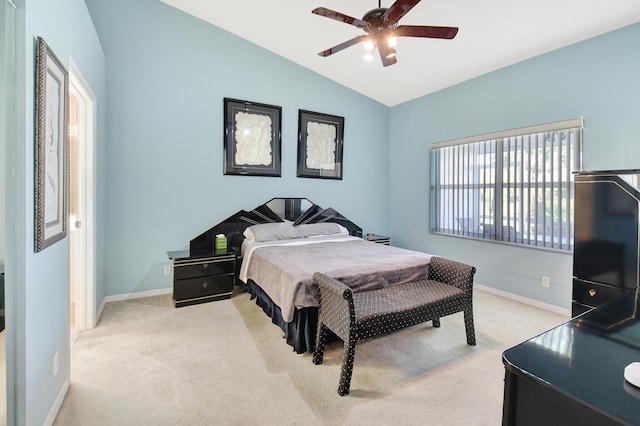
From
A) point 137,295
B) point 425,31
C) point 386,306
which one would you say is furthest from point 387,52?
point 137,295

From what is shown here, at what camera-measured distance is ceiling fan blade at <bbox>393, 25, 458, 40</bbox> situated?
7.41ft

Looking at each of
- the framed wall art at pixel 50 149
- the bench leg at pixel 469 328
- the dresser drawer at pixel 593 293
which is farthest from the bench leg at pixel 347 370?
the dresser drawer at pixel 593 293

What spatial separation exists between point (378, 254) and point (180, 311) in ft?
7.28

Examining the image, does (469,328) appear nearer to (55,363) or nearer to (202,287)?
(202,287)

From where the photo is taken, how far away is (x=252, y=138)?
4.25 meters

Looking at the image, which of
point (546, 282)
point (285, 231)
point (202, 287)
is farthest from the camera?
point (285, 231)

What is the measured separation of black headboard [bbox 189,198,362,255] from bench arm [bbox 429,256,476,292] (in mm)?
2161

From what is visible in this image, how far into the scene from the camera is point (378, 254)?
326cm

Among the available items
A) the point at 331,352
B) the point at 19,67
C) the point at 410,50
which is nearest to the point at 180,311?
the point at 331,352

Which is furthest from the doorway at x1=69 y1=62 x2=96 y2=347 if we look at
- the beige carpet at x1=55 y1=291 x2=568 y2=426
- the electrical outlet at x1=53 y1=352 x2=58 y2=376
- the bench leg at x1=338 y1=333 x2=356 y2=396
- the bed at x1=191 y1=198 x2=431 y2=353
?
the bench leg at x1=338 y1=333 x2=356 y2=396

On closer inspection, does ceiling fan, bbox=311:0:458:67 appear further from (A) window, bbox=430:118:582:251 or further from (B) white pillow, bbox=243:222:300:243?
(B) white pillow, bbox=243:222:300:243

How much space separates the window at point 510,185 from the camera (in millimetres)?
3285

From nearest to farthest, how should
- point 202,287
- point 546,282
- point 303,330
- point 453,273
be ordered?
1. point 303,330
2. point 453,273
3. point 546,282
4. point 202,287

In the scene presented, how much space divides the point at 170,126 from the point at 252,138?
3.36ft
